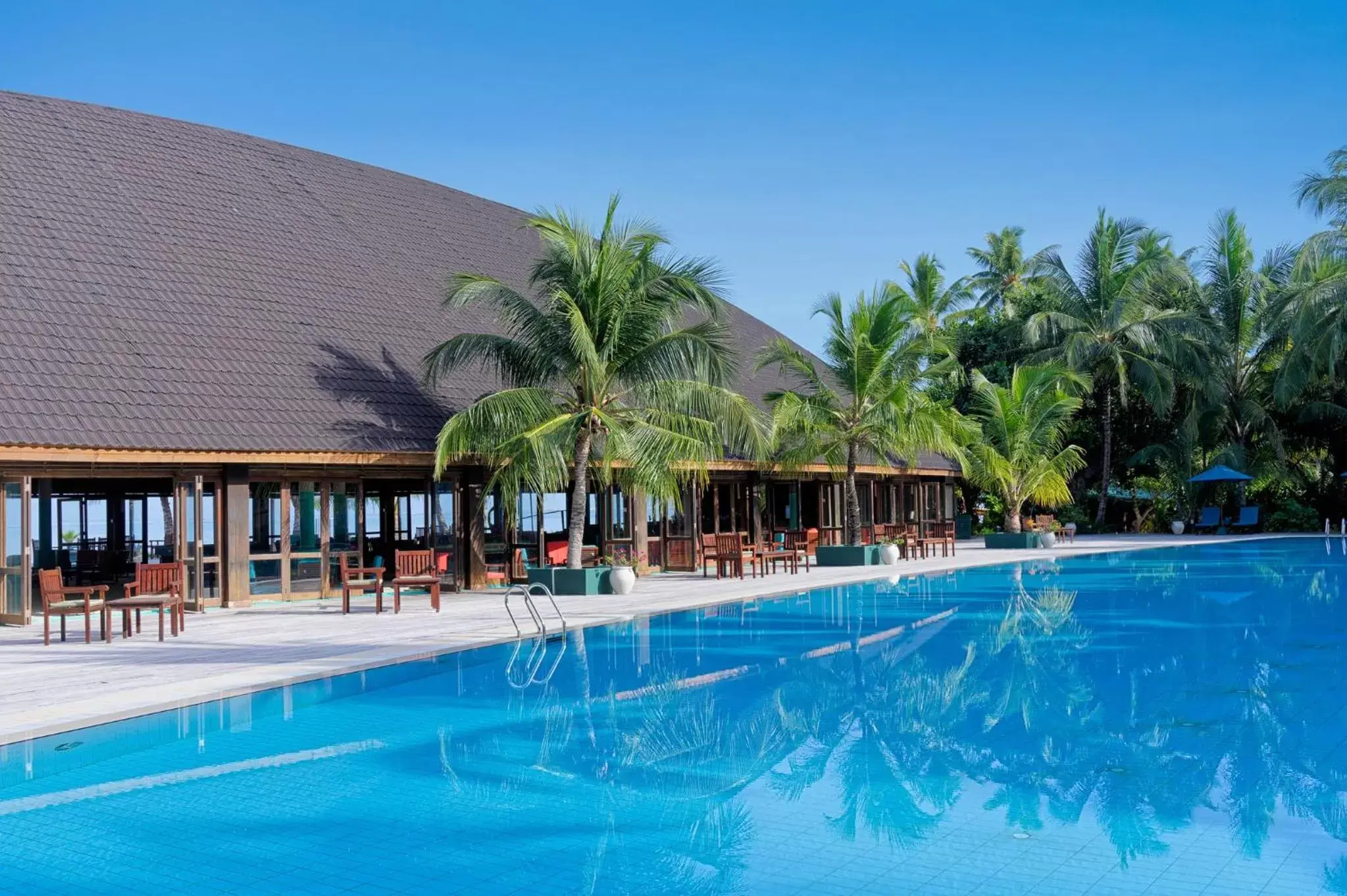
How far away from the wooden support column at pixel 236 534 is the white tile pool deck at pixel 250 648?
369 mm

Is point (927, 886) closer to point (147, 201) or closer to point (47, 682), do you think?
point (47, 682)

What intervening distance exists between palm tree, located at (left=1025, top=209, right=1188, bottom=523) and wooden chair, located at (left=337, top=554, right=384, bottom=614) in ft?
81.4

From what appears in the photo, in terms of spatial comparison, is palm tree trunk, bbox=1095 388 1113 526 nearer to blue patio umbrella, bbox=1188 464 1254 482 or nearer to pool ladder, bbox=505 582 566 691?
blue patio umbrella, bbox=1188 464 1254 482

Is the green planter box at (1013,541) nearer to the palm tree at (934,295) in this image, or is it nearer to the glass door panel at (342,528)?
the palm tree at (934,295)

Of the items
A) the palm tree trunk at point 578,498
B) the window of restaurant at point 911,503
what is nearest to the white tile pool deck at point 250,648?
the palm tree trunk at point 578,498

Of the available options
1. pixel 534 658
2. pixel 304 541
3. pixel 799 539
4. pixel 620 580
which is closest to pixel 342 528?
pixel 304 541

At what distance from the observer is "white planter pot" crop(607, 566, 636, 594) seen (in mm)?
18703

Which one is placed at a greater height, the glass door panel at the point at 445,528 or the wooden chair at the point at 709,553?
the glass door panel at the point at 445,528

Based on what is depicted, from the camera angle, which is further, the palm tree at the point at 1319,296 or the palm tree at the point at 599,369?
the palm tree at the point at 1319,296

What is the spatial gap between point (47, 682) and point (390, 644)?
333 centimetres

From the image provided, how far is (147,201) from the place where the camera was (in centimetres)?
1967

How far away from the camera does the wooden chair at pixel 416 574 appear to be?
16.0m

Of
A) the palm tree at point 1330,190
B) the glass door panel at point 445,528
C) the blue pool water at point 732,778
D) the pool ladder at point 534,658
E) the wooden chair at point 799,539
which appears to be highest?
the palm tree at point 1330,190

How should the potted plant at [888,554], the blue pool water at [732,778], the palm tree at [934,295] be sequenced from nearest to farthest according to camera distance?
1. the blue pool water at [732,778]
2. the potted plant at [888,554]
3. the palm tree at [934,295]
